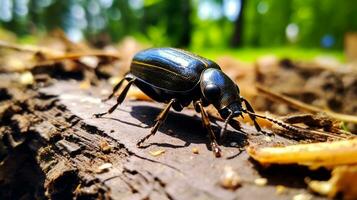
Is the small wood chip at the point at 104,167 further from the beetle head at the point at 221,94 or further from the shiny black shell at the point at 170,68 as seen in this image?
the shiny black shell at the point at 170,68

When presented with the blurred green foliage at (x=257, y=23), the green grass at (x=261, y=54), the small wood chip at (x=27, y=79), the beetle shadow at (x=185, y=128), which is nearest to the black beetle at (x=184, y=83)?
the beetle shadow at (x=185, y=128)

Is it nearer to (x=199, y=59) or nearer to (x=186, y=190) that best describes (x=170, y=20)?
(x=199, y=59)

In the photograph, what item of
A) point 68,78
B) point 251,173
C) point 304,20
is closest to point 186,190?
point 251,173

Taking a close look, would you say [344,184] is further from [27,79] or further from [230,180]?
[27,79]

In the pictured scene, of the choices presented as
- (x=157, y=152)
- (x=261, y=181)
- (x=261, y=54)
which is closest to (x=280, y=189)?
(x=261, y=181)

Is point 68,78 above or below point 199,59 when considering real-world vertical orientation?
below

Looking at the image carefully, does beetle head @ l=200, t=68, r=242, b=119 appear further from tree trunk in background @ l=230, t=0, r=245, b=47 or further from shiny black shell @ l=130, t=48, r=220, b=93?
tree trunk in background @ l=230, t=0, r=245, b=47
